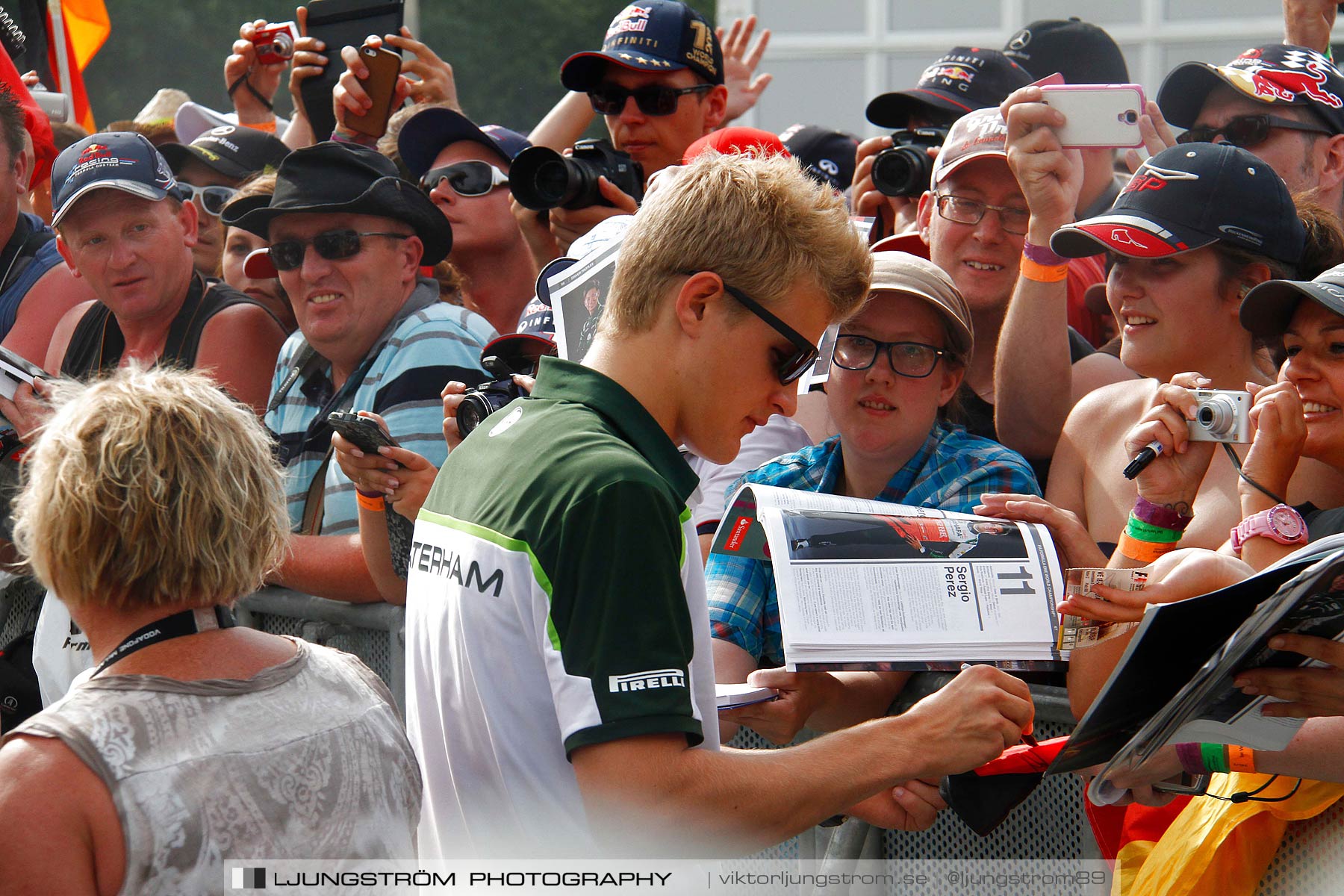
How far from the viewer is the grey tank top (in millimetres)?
1798

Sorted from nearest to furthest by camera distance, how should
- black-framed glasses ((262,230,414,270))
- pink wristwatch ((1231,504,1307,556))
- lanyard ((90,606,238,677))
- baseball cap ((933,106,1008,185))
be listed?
lanyard ((90,606,238,677)) < pink wristwatch ((1231,504,1307,556)) < baseball cap ((933,106,1008,185)) < black-framed glasses ((262,230,414,270))

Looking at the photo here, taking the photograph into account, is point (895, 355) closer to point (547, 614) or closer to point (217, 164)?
point (547, 614)

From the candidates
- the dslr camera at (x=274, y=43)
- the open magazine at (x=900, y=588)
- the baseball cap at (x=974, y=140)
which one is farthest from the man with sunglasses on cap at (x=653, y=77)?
the open magazine at (x=900, y=588)

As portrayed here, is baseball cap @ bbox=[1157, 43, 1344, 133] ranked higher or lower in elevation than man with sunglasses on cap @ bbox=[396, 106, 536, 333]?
higher

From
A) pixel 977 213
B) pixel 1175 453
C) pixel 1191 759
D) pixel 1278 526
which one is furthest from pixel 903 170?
pixel 1191 759

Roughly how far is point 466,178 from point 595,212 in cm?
74

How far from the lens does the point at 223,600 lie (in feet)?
6.63

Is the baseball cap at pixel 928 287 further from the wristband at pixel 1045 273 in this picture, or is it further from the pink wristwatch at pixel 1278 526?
the pink wristwatch at pixel 1278 526

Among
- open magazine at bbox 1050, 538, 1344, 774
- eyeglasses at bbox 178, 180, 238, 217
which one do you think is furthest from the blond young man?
eyeglasses at bbox 178, 180, 238, 217

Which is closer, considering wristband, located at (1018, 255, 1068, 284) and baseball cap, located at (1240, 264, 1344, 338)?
baseball cap, located at (1240, 264, 1344, 338)

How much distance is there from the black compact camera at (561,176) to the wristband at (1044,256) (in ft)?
4.42

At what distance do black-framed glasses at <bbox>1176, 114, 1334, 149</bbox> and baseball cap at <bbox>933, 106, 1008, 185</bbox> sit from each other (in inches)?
24.2

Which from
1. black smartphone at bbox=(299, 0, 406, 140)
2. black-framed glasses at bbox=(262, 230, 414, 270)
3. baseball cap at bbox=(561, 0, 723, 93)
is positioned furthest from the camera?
black smartphone at bbox=(299, 0, 406, 140)

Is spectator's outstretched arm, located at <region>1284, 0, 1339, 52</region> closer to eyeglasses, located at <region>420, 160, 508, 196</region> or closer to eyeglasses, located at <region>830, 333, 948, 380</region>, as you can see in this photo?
eyeglasses, located at <region>830, 333, 948, 380</region>
